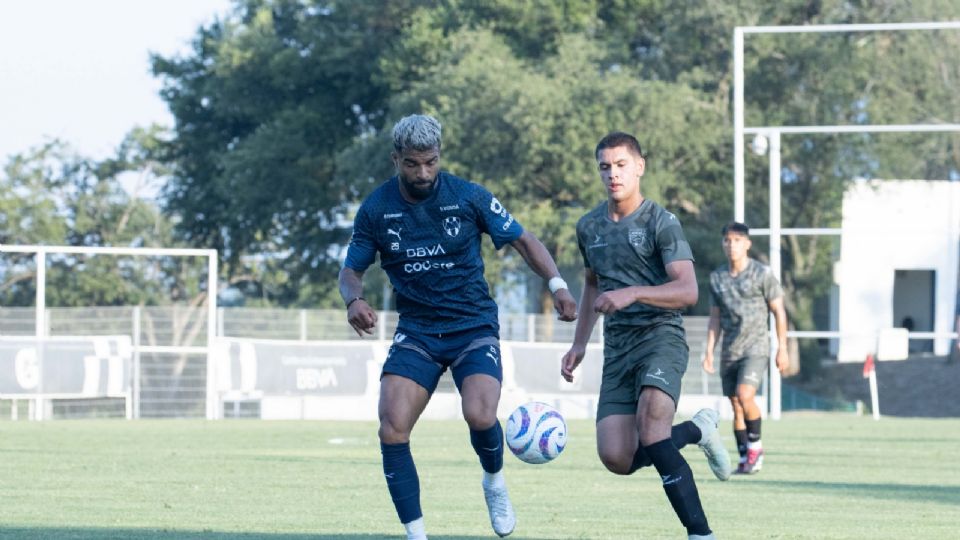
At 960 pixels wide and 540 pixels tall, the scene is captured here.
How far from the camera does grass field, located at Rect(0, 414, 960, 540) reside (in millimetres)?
9539

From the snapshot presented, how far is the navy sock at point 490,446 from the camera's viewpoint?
8578mm

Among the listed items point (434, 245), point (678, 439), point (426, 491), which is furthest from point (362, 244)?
point (426, 491)

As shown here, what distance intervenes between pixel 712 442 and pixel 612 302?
212 cm

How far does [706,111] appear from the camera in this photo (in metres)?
46.8

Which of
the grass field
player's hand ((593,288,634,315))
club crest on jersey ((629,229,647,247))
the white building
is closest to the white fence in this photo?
the grass field

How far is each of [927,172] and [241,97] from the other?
21513 mm

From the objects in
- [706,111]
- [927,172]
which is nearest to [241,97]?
[706,111]

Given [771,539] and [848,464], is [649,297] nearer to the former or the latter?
[771,539]

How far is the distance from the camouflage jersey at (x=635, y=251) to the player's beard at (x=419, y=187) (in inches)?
29.8

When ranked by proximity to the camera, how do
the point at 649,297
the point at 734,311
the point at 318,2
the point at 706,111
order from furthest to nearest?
the point at 318,2 < the point at 706,111 < the point at 734,311 < the point at 649,297

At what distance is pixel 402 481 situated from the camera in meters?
8.16

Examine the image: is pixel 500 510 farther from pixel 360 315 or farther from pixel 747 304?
pixel 747 304

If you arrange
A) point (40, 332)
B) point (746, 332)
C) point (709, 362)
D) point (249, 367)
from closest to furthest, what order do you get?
point (746, 332), point (709, 362), point (40, 332), point (249, 367)

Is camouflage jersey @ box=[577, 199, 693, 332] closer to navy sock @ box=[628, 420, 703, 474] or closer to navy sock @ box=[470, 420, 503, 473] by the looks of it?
navy sock @ box=[628, 420, 703, 474]
